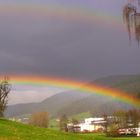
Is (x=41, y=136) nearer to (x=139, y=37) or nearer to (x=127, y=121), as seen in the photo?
(x=139, y=37)

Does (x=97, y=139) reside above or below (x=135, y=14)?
below

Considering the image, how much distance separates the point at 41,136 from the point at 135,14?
21630mm

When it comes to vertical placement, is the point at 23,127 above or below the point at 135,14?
below

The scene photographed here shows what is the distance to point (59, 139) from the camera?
1711 inches

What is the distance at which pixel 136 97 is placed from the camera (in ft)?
102

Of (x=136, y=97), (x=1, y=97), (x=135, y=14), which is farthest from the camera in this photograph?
(x=1, y=97)

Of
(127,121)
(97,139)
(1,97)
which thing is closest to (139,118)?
(127,121)

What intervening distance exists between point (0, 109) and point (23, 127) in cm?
2400

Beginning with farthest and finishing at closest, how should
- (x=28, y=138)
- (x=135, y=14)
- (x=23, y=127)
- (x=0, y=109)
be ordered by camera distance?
(x=0, y=109), (x=23, y=127), (x=28, y=138), (x=135, y=14)

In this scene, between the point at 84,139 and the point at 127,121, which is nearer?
the point at 84,139

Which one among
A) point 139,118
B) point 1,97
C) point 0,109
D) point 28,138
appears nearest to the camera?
point 28,138

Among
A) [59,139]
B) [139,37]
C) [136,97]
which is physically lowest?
[59,139]

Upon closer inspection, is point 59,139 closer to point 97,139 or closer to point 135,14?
point 97,139

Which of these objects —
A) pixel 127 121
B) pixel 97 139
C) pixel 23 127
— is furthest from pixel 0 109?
pixel 127 121
